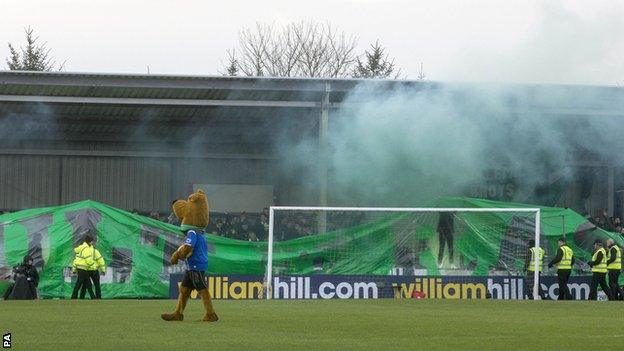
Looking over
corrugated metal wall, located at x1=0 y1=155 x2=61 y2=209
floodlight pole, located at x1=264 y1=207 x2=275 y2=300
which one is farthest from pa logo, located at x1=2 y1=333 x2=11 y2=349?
corrugated metal wall, located at x1=0 y1=155 x2=61 y2=209

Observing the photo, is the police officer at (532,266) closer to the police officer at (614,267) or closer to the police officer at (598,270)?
the police officer at (598,270)

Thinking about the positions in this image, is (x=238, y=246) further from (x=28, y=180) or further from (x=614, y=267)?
(x=28, y=180)

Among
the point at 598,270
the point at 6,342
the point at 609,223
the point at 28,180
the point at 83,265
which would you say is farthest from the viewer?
the point at 28,180

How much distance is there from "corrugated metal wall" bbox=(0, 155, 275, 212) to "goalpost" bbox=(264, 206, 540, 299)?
41.3ft

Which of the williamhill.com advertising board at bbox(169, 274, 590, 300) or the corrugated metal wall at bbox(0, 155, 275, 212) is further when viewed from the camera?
the corrugated metal wall at bbox(0, 155, 275, 212)

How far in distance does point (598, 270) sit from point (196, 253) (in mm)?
15775

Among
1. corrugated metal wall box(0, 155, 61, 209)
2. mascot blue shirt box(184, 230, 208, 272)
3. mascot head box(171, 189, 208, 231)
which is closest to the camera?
mascot blue shirt box(184, 230, 208, 272)

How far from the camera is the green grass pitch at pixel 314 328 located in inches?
483

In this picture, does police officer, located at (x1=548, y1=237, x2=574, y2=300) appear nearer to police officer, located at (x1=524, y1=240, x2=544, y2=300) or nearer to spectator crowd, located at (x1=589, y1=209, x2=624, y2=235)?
police officer, located at (x1=524, y1=240, x2=544, y2=300)

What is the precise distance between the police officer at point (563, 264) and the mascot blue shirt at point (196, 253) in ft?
49.6

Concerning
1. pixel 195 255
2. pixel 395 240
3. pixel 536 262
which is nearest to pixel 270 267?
pixel 395 240

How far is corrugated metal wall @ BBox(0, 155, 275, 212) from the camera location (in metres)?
43.3

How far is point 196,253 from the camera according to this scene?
16.1 m

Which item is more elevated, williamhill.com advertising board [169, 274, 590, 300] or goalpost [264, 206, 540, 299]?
goalpost [264, 206, 540, 299]
